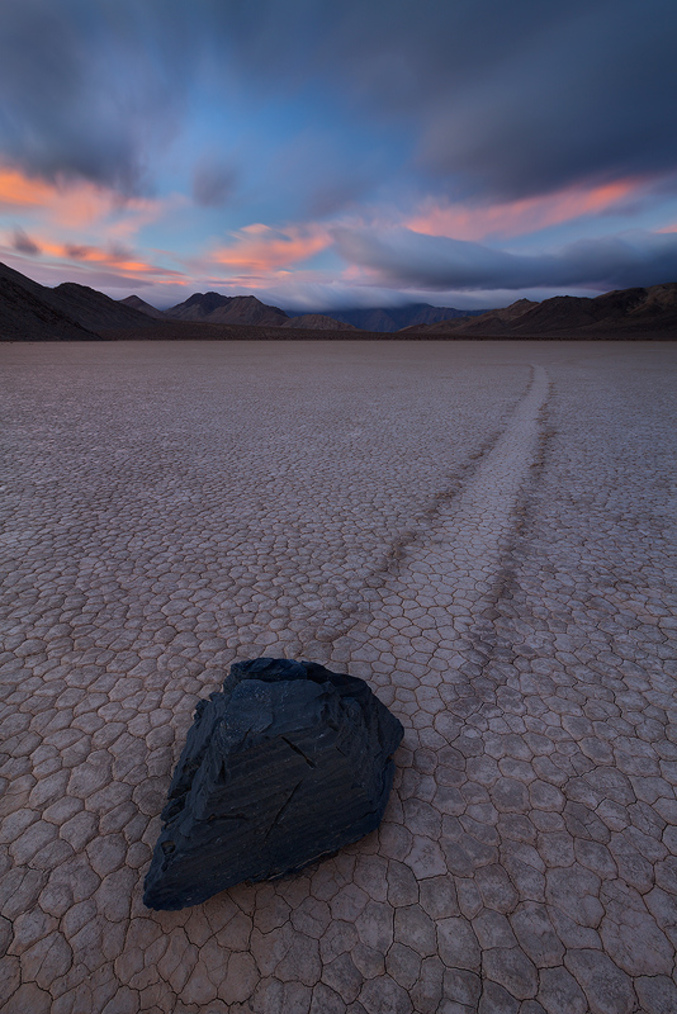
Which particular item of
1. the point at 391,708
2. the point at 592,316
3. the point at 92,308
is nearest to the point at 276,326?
the point at 92,308

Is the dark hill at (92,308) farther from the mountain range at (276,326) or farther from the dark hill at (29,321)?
Result: the dark hill at (29,321)

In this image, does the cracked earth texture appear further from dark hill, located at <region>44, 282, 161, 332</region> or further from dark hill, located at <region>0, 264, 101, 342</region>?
dark hill, located at <region>44, 282, 161, 332</region>

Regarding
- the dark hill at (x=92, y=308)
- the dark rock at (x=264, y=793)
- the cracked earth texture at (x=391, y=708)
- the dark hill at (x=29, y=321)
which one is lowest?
the cracked earth texture at (x=391, y=708)

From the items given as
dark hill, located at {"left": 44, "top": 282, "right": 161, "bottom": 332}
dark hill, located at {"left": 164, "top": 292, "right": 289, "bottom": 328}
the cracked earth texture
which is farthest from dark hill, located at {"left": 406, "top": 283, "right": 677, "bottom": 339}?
the cracked earth texture

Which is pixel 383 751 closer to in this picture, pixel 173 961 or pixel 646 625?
pixel 173 961

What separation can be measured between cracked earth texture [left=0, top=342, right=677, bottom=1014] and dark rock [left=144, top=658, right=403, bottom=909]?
0.09 metres

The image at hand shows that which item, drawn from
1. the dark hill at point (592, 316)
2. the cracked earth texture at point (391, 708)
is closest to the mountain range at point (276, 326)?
the dark hill at point (592, 316)

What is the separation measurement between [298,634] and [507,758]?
3.32ft

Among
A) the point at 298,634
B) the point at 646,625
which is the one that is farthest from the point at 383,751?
the point at 646,625

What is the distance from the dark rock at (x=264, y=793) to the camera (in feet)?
4.01

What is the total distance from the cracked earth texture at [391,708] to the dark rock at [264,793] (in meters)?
0.09

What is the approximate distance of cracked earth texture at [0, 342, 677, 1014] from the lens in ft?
3.71

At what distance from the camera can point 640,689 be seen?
1970mm

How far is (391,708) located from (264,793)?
0.70 m
